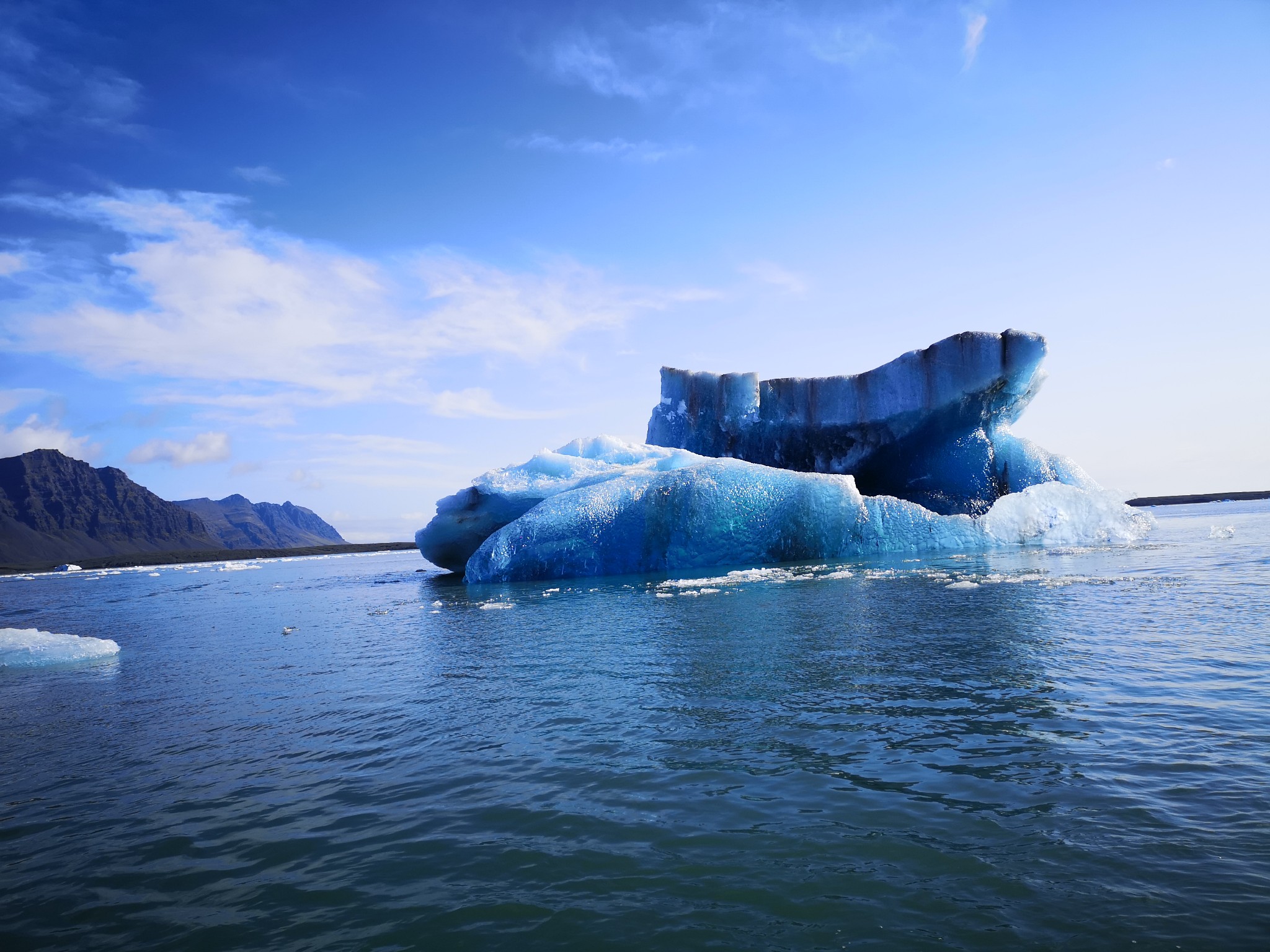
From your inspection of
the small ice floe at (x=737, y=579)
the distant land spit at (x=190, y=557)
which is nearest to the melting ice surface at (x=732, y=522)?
the small ice floe at (x=737, y=579)

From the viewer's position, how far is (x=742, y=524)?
19.3 m

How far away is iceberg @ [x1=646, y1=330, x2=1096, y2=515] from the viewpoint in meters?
22.7

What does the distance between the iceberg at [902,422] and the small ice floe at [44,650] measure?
21.6 metres

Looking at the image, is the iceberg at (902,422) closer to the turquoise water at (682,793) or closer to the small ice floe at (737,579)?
the small ice floe at (737,579)

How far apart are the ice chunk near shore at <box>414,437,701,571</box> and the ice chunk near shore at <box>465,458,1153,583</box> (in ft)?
2.52

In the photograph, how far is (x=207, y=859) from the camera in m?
3.72

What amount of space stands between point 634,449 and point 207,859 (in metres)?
20.4

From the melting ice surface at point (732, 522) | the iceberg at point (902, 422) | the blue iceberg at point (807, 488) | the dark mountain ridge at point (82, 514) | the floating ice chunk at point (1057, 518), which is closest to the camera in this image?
the melting ice surface at point (732, 522)

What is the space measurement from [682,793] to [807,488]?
52.5 feet

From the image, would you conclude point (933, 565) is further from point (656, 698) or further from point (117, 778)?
point (117, 778)

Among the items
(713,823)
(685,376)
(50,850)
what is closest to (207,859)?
(50,850)

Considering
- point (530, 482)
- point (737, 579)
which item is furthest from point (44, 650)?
point (737, 579)

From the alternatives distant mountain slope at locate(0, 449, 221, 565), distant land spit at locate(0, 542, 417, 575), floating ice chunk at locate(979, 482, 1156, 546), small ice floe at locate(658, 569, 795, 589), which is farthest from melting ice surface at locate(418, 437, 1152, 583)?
distant mountain slope at locate(0, 449, 221, 565)

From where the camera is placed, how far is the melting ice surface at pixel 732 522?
19.2 metres
